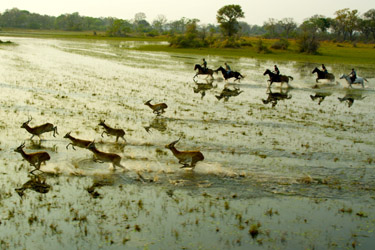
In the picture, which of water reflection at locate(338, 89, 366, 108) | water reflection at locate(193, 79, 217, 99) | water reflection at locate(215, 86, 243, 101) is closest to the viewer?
water reflection at locate(215, 86, 243, 101)

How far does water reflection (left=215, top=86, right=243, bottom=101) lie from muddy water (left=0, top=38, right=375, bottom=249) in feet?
6.18

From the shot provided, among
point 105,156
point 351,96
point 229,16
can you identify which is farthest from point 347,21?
point 105,156

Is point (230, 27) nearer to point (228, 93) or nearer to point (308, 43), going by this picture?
point (308, 43)

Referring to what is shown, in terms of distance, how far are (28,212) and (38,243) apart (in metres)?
1.38

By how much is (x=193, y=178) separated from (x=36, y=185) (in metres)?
4.47

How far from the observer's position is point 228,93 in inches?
1086

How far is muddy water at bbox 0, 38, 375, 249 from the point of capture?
28.9 ft

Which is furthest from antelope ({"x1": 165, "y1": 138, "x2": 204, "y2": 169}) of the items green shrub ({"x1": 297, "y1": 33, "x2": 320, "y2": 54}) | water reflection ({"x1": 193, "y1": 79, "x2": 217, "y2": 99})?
green shrub ({"x1": 297, "y1": 33, "x2": 320, "y2": 54})

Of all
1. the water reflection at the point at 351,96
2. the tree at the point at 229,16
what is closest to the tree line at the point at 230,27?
the tree at the point at 229,16

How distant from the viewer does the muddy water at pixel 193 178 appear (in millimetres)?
8805

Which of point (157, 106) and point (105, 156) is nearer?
point (105, 156)

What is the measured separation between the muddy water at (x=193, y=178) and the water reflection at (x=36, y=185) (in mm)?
44

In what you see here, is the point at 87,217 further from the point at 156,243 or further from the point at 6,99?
the point at 6,99

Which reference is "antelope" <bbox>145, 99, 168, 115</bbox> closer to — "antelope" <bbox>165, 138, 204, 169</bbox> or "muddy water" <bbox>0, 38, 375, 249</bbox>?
"muddy water" <bbox>0, 38, 375, 249</bbox>
